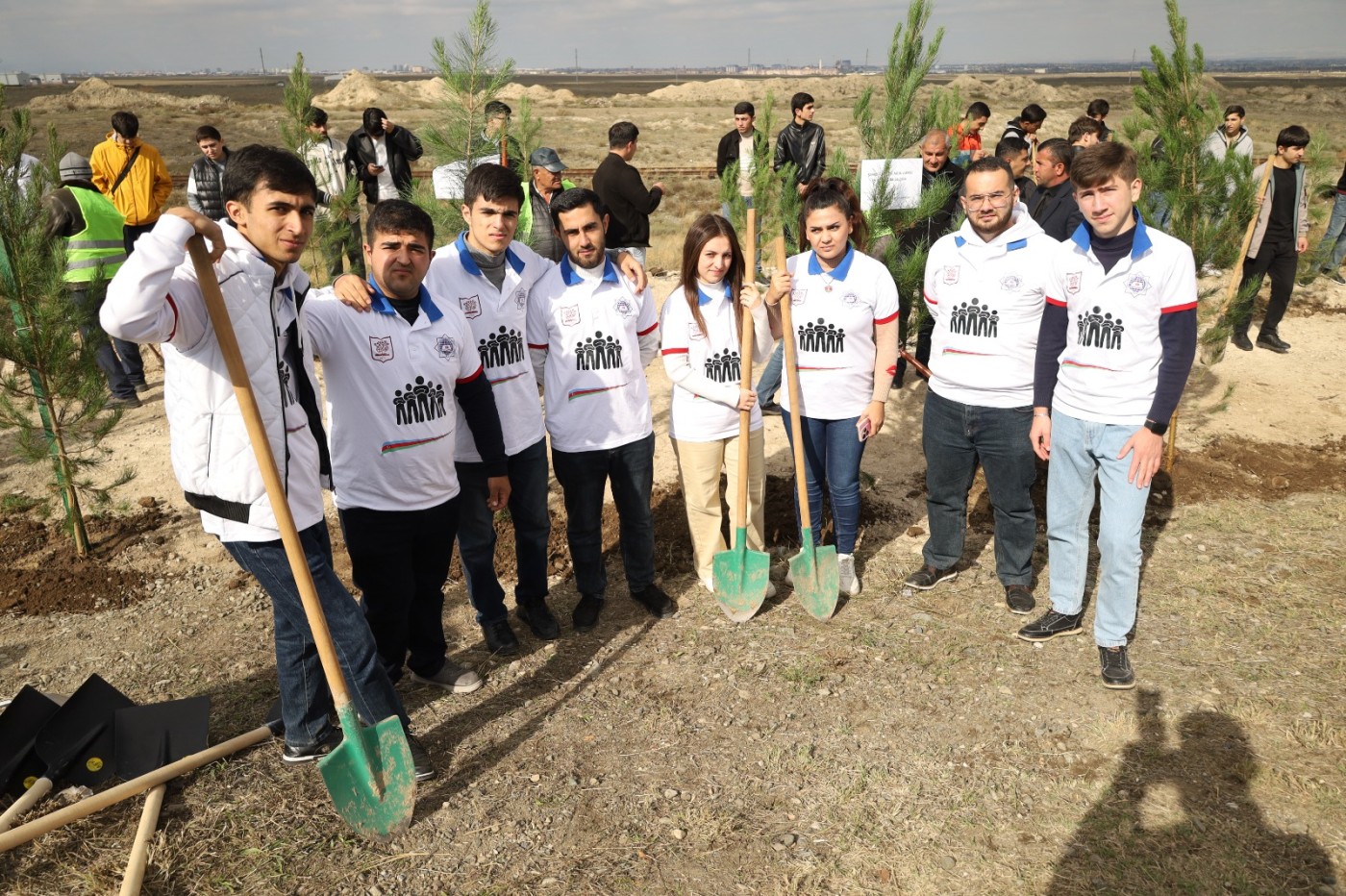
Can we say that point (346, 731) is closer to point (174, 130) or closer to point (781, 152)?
point (781, 152)

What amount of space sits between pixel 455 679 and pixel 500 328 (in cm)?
148

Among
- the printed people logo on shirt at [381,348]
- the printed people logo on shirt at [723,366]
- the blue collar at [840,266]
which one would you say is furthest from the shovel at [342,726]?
the blue collar at [840,266]

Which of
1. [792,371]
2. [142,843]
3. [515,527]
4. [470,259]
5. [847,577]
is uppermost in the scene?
[470,259]

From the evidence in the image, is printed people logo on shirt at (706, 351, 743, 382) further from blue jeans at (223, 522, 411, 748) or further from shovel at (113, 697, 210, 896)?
shovel at (113, 697, 210, 896)

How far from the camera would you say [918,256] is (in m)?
5.69

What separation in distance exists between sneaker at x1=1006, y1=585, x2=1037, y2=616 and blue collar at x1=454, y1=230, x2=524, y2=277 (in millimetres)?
2743

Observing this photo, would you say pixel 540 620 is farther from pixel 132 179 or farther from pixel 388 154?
pixel 132 179

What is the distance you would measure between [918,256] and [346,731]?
167 inches

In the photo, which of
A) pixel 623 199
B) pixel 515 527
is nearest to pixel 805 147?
pixel 623 199

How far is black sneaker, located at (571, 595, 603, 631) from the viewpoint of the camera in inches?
175

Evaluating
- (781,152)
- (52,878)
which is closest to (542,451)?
(52,878)

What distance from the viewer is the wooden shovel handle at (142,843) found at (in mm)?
2765

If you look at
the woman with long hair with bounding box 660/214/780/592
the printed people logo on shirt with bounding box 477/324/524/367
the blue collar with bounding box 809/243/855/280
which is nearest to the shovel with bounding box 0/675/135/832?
the printed people logo on shirt with bounding box 477/324/524/367

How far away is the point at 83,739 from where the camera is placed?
11.0 feet
